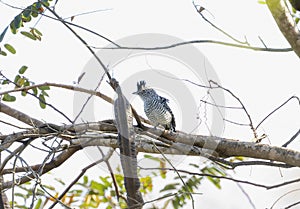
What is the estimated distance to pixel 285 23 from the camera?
6.54ft

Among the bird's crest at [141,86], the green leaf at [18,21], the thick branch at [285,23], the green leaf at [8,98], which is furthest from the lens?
the bird's crest at [141,86]

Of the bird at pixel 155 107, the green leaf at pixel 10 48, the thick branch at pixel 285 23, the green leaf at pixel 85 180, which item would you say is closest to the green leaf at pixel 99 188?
the green leaf at pixel 85 180

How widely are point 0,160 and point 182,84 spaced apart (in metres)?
A: 1.24

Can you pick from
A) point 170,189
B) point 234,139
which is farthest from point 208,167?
point 234,139

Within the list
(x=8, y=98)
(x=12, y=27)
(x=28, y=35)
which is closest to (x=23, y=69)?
(x=8, y=98)

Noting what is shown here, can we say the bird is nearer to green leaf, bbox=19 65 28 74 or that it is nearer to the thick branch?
green leaf, bbox=19 65 28 74

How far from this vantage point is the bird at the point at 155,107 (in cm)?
521

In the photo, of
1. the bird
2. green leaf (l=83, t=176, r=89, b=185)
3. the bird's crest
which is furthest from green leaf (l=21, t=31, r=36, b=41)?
the bird's crest

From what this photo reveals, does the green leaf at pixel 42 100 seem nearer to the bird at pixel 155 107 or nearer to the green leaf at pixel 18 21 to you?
the green leaf at pixel 18 21

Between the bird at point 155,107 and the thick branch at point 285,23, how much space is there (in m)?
3.08

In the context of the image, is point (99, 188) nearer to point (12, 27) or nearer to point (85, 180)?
point (85, 180)

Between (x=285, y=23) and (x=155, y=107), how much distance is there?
3487 mm

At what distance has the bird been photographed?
5214mm

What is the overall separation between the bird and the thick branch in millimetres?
3075
